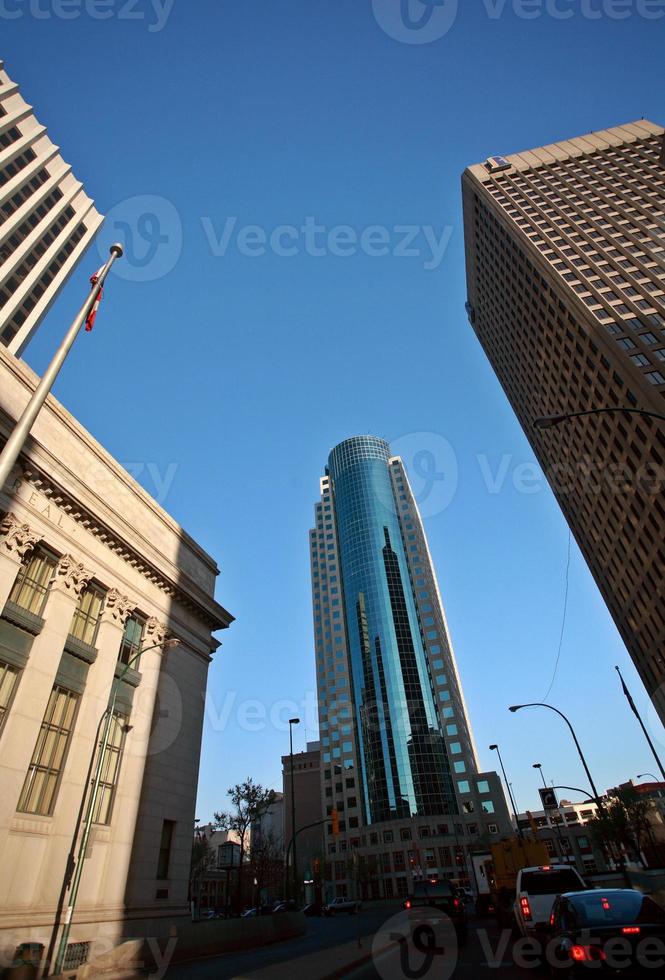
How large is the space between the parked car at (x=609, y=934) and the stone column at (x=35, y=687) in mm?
16725

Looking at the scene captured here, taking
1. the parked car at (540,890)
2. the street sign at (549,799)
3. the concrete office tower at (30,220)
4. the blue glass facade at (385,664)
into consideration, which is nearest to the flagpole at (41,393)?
the parked car at (540,890)

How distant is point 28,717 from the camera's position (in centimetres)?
1822

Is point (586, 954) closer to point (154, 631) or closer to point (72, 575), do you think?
point (72, 575)

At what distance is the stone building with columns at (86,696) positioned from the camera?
17.8 meters

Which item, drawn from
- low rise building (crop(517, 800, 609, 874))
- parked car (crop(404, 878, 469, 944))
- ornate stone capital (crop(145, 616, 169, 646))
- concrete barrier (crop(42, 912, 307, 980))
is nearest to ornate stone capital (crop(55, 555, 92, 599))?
ornate stone capital (crop(145, 616, 169, 646))

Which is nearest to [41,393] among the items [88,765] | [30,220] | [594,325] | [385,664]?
[88,765]

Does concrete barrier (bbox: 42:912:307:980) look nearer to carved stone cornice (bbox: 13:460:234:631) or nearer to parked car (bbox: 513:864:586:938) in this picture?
parked car (bbox: 513:864:586:938)

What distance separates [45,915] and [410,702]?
282 ft

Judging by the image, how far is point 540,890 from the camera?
14.7 metres

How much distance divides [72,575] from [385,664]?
8564cm

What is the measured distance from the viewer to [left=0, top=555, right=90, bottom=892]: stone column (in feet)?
56.1

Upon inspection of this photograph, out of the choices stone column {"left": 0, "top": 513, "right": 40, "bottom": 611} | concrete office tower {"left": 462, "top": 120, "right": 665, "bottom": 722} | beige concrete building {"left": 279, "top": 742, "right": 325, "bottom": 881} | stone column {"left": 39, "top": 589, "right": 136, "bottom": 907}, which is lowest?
stone column {"left": 39, "top": 589, "right": 136, "bottom": 907}

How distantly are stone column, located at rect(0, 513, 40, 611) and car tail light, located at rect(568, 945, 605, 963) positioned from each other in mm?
18830

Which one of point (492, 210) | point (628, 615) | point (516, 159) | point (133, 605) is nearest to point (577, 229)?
point (492, 210)
